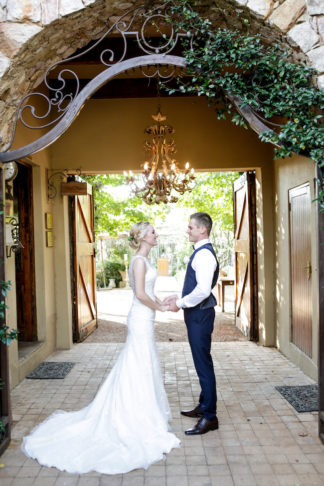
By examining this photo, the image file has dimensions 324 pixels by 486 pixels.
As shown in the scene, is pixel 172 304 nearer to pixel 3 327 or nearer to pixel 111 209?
pixel 3 327

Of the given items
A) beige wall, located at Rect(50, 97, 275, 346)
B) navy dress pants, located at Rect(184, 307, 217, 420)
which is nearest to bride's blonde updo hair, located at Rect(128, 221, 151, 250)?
navy dress pants, located at Rect(184, 307, 217, 420)

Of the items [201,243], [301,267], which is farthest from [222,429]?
[301,267]

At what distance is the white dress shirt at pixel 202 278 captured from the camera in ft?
11.1

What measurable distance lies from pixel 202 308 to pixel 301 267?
7.19ft

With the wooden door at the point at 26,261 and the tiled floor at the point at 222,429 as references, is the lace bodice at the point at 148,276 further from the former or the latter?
the wooden door at the point at 26,261

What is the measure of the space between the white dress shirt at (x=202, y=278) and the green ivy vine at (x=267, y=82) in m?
0.96

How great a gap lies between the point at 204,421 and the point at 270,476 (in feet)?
2.53

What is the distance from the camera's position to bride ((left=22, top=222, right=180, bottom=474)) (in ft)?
9.84

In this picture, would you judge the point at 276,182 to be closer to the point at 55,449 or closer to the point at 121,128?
the point at 121,128

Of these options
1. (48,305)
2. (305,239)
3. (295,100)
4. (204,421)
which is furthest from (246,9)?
(48,305)

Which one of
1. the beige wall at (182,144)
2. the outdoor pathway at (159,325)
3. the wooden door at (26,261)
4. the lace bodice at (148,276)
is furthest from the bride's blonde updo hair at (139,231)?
the outdoor pathway at (159,325)

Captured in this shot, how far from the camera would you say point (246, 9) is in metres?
3.21

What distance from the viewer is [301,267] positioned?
5180 millimetres

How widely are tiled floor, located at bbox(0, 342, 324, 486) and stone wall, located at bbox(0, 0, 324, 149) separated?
2485 millimetres
